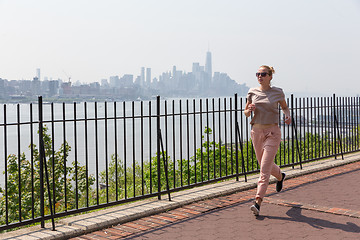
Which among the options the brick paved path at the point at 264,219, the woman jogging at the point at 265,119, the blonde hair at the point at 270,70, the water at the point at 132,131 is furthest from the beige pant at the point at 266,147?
the water at the point at 132,131

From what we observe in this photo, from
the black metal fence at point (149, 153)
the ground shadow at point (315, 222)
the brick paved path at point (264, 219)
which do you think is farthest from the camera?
the black metal fence at point (149, 153)

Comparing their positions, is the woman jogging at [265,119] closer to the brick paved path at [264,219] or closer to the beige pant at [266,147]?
the beige pant at [266,147]

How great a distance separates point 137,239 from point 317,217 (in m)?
2.34

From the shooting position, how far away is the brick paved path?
496cm

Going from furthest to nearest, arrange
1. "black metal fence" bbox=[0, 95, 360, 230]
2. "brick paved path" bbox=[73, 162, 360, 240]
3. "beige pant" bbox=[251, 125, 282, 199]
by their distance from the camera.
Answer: "beige pant" bbox=[251, 125, 282, 199]
"black metal fence" bbox=[0, 95, 360, 230]
"brick paved path" bbox=[73, 162, 360, 240]

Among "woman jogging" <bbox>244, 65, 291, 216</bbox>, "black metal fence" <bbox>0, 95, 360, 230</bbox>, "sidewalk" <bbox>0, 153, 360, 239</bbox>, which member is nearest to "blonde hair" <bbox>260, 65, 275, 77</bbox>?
"woman jogging" <bbox>244, 65, 291, 216</bbox>

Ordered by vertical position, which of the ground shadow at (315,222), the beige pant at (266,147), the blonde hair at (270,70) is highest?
the blonde hair at (270,70)

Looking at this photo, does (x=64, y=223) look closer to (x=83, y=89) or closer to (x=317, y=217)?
(x=317, y=217)

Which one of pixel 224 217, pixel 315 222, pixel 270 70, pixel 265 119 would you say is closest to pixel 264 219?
pixel 224 217

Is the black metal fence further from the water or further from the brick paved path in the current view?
the brick paved path

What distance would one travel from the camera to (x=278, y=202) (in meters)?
6.42

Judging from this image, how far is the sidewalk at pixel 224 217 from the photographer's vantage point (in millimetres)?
5000

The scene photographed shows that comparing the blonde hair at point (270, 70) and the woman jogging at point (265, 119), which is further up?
the blonde hair at point (270, 70)

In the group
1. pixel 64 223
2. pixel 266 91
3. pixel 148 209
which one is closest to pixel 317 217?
pixel 266 91
